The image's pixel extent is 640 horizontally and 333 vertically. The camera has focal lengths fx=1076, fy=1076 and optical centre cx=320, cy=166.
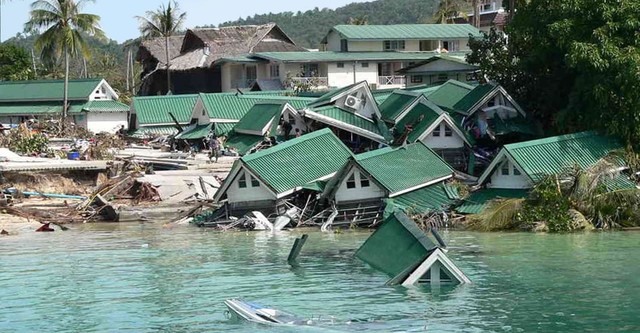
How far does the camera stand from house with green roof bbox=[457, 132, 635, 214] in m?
38.8

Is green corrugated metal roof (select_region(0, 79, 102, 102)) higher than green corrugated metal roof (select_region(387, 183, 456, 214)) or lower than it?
higher

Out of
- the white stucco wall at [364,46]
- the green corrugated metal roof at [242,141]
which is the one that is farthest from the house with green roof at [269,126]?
the white stucco wall at [364,46]

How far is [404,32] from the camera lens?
84.9 meters

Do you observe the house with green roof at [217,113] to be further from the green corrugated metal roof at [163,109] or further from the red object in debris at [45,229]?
Result: the red object in debris at [45,229]

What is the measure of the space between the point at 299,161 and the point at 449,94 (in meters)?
12.7

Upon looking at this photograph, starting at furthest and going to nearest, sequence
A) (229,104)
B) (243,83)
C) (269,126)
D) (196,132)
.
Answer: (243,83)
(229,104)
(196,132)
(269,126)

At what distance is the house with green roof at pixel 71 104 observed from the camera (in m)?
73.9

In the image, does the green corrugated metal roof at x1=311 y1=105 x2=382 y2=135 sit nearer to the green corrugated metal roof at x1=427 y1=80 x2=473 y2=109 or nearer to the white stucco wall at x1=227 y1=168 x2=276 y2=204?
the green corrugated metal roof at x1=427 y1=80 x2=473 y2=109

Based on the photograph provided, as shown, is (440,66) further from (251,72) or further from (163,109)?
(163,109)

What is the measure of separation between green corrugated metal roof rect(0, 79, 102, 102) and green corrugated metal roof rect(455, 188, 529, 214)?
41.0 meters

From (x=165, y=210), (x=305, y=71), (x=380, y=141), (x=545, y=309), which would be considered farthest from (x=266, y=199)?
(x=305, y=71)

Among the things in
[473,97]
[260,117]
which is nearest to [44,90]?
[260,117]

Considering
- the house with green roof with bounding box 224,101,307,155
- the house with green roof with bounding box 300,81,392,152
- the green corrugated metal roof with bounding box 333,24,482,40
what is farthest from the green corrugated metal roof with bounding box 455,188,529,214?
the green corrugated metal roof with bounding box 333,24,482,40

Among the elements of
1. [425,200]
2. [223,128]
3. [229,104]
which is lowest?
[425,200]
